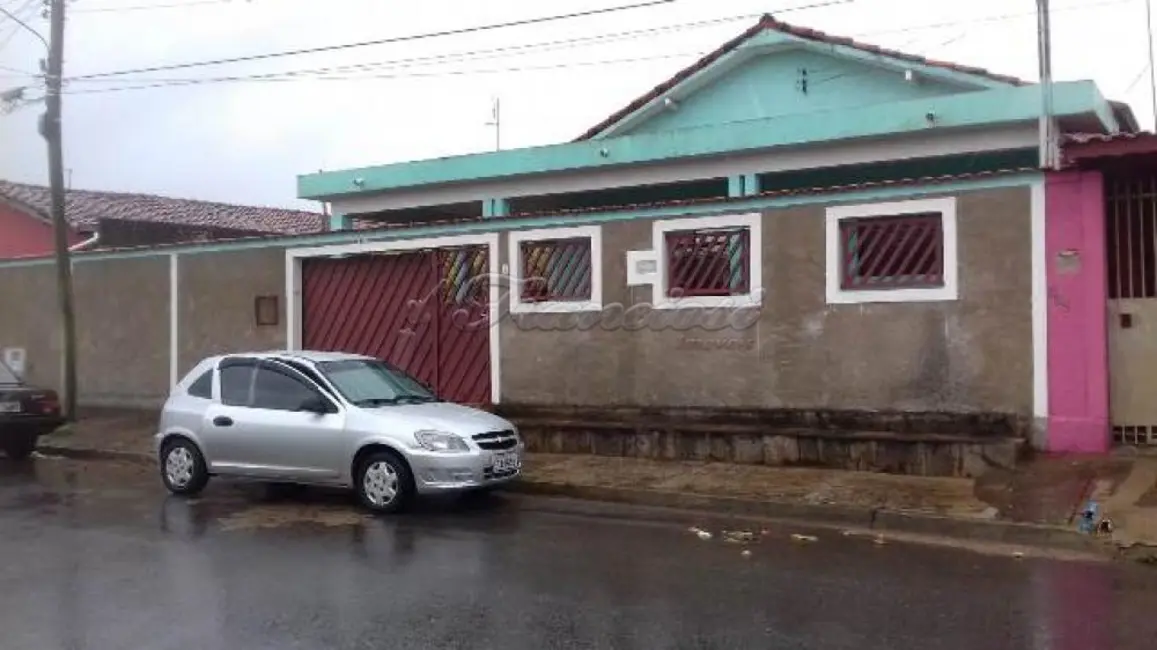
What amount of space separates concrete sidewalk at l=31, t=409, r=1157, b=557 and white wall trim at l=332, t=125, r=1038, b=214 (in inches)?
229

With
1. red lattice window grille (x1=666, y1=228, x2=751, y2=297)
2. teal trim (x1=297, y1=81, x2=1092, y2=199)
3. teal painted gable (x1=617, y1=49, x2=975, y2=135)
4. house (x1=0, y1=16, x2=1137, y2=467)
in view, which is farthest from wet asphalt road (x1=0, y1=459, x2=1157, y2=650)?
teal painted gable (x1=617, y1=49, x2=975, y2=135)

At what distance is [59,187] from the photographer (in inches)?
672

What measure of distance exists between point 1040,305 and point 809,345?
2.45 m

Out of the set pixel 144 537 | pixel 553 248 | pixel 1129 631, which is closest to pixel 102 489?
pixel 144 537

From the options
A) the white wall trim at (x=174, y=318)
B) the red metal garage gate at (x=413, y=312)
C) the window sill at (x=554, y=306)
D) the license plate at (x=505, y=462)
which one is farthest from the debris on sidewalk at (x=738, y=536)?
the white wall trim at (x=174, y=318)

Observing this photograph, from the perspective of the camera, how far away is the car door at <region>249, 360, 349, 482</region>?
10031 millimetres

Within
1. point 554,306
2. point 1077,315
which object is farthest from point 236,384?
point 1077,315

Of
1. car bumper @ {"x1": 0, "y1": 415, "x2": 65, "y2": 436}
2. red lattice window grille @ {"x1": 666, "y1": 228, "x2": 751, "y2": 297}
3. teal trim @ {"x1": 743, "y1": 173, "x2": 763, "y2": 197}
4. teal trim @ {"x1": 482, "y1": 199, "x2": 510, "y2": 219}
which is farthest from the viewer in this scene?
teal trim @ {"x1": 482, "y1": 199, "x2": 510, "y2": 219}

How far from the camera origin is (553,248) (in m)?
13.9

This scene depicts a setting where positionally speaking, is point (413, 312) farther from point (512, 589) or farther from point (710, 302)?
point (512, 589)

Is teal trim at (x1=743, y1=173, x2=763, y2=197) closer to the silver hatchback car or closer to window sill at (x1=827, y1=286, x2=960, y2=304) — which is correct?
window sill at (x1=827, y1=286, x2=960, y2=304)

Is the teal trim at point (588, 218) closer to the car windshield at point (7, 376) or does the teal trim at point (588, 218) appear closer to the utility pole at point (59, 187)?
the utility pole at point (59, 187)

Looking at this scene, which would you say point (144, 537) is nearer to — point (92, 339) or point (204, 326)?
point (204, 326)

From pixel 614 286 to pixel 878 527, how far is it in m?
5.13
